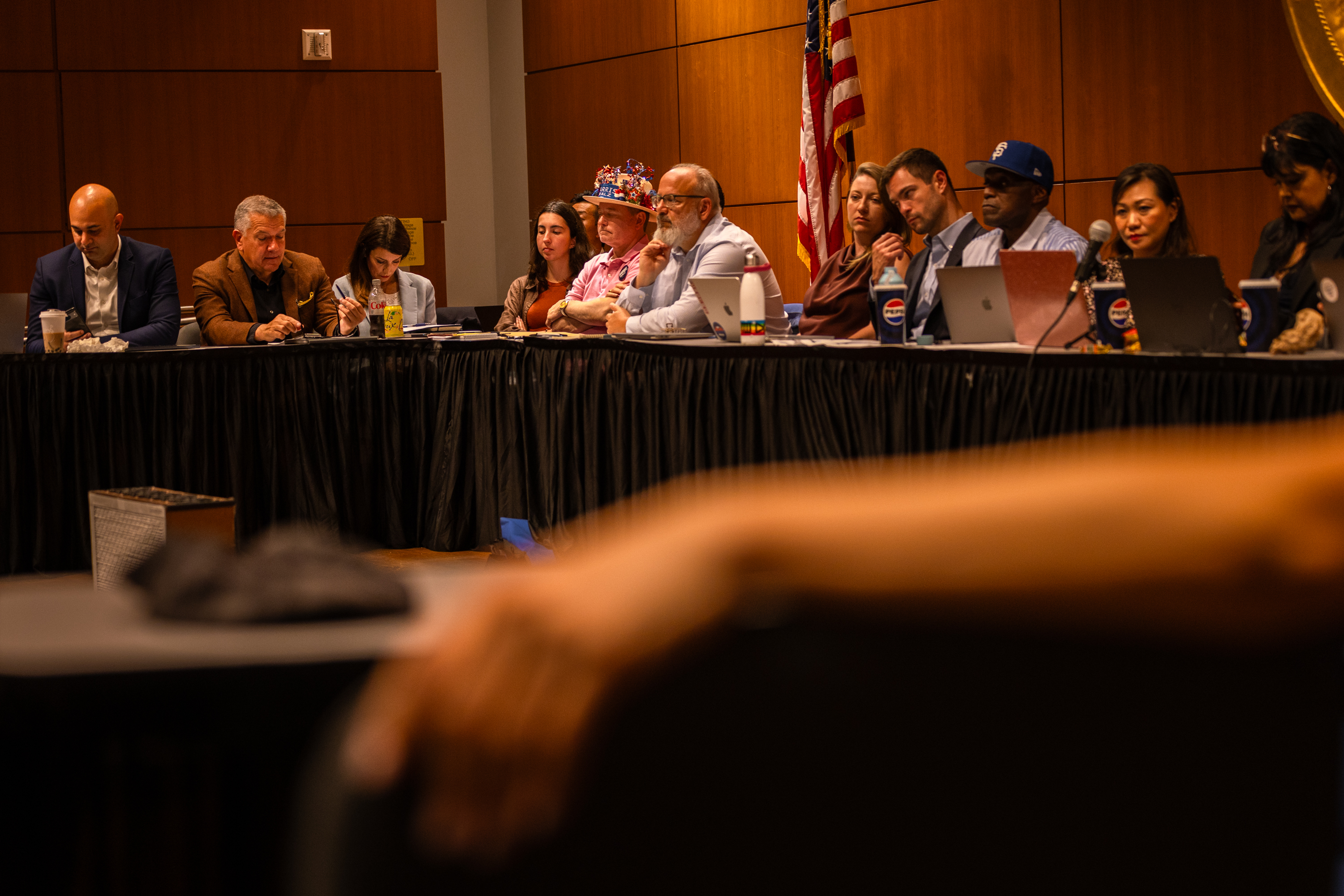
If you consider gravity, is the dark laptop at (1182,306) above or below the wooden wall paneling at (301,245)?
below

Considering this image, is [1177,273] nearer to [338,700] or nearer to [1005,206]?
[1005,206]

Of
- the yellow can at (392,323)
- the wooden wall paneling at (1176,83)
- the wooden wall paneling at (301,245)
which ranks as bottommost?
the yellow can at (392,323)

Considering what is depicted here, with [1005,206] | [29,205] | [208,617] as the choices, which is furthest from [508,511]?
[29,205]

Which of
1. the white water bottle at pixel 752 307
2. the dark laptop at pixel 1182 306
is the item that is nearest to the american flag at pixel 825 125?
the white water bottle at pixel 752 307

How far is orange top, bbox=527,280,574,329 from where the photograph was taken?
187 inches

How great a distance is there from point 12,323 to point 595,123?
11.8 ft

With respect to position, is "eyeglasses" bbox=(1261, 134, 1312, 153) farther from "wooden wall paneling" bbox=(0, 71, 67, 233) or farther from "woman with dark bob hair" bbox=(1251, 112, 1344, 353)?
"wooden wall paneling" bbox=(0, 71, 67, 233)

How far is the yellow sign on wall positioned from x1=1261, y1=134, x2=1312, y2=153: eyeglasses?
4.73 meters

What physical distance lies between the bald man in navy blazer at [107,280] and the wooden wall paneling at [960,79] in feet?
9.80

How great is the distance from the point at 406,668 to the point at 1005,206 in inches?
133

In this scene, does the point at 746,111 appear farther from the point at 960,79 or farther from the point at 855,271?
the point at 855,271

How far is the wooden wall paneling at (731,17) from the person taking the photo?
5.80 metres

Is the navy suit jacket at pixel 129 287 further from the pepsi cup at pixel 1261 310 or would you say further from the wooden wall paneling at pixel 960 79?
the pepsi cup at pixel 1261 310

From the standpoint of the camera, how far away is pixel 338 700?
349 millimetres
